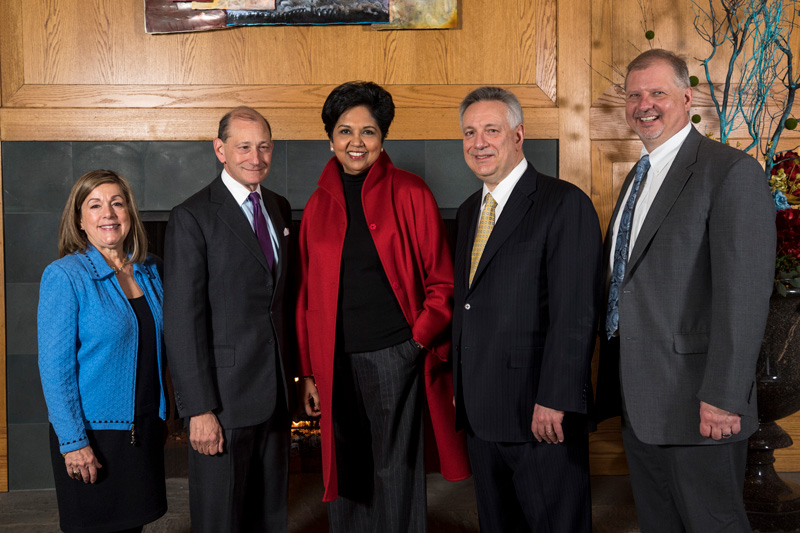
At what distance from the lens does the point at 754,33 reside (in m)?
3.11

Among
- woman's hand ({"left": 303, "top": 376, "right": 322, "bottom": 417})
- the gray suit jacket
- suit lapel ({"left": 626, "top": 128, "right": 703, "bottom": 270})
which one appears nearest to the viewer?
the gray suit jacket

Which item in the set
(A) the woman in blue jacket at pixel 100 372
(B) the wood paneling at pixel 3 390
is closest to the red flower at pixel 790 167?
(A) the woman in blue jacket at pixel 100 372

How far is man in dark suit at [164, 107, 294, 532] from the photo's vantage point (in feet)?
6.25

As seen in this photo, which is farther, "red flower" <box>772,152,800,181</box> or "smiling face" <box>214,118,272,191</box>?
"red flower" <box>772,152,800,181</box>

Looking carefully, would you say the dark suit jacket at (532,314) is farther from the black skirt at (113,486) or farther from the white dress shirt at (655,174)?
the black skirt at (113,486)

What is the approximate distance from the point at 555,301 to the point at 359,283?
663 mm

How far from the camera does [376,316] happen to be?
207cm

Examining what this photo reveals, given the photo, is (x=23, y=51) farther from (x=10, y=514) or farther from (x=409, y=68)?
(x=10, y=514)

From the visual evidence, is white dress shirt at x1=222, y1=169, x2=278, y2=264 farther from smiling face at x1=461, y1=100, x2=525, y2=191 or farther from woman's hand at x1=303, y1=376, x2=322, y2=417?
smiling face at x1=461, y1=100, x2=525, y2=191

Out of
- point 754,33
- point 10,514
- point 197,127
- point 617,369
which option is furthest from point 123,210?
point 754,33

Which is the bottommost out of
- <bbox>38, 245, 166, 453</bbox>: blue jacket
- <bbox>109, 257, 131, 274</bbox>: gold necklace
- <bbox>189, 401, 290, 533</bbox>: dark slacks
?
<bbox>189, 401, 290, 533</bbox>: dark slacks

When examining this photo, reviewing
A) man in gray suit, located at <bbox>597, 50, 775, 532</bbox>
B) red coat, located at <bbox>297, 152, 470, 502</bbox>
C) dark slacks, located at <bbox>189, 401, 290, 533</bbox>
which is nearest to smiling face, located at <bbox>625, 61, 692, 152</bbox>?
man in gray suit, located at <bbox>597, 50, 775, 532</bbox>

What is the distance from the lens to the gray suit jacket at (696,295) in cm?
157

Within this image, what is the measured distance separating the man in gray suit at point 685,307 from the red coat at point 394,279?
0.56m
